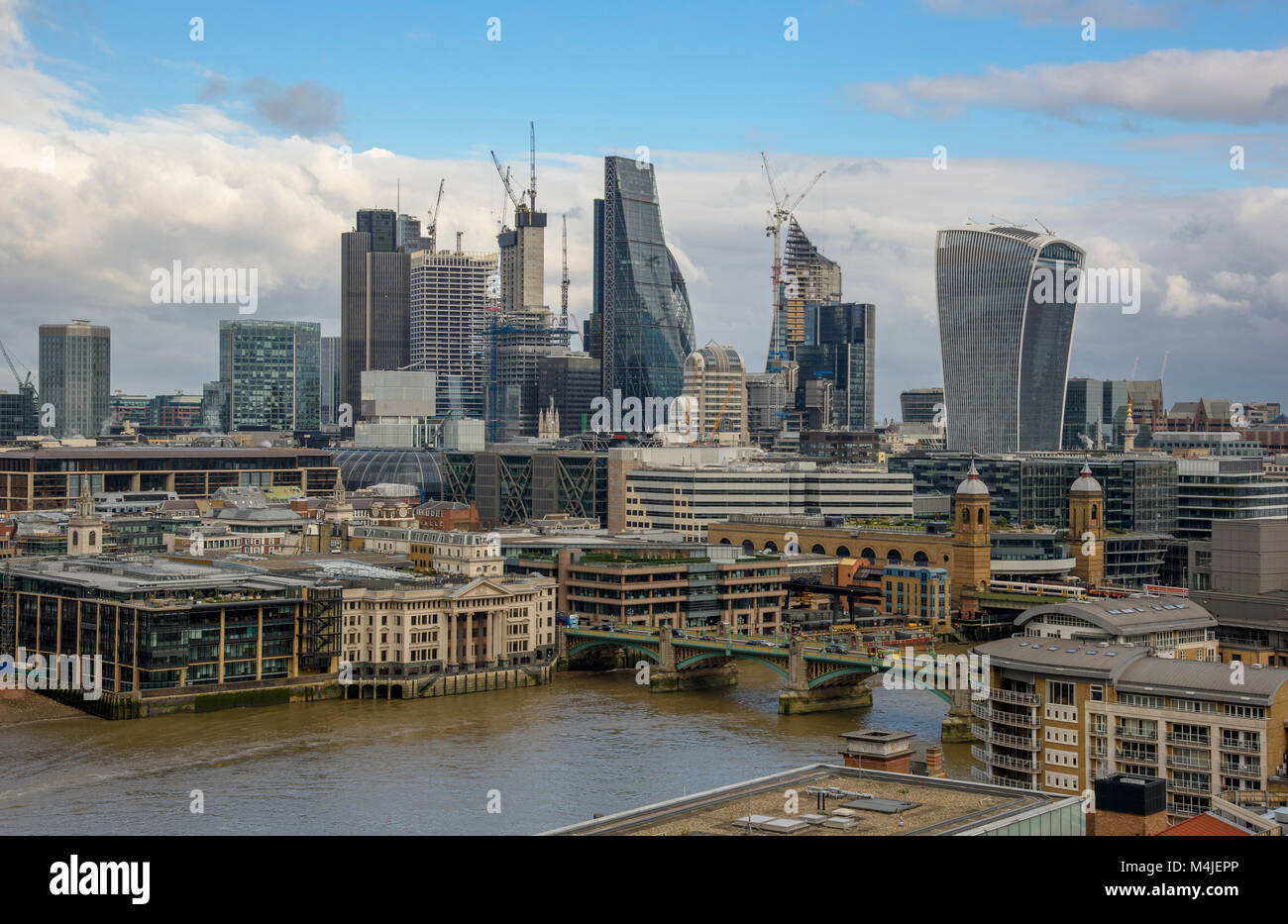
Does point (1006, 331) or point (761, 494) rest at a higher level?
point (1006, 331)

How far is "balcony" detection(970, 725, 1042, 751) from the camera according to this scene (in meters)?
41.9

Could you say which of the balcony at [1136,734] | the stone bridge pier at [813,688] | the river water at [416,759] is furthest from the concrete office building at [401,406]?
the balcony at [1136,734]

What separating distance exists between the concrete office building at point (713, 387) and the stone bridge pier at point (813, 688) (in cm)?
11289

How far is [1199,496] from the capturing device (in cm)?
11350

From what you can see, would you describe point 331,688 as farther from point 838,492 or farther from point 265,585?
point 838,492

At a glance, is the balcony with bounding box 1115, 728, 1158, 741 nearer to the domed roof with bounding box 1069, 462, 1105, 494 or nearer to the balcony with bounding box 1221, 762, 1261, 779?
the balcony with bounding box 1221, 762, 1261, 779

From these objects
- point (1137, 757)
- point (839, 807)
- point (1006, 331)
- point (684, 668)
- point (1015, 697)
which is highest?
point (1006, 331)

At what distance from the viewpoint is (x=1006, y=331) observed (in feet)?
492

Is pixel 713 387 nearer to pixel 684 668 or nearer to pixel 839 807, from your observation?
pixel 684 668

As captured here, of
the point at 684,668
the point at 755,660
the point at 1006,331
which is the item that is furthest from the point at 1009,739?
the point at 1006,331

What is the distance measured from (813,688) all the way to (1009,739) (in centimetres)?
1969

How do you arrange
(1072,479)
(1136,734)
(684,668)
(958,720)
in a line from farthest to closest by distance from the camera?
(1072,479)
(684,668)
(958,720)
(1136,734)

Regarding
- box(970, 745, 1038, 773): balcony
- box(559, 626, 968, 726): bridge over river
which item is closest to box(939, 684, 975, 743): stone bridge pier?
box(559, 626, 968, 726): bridge over river
